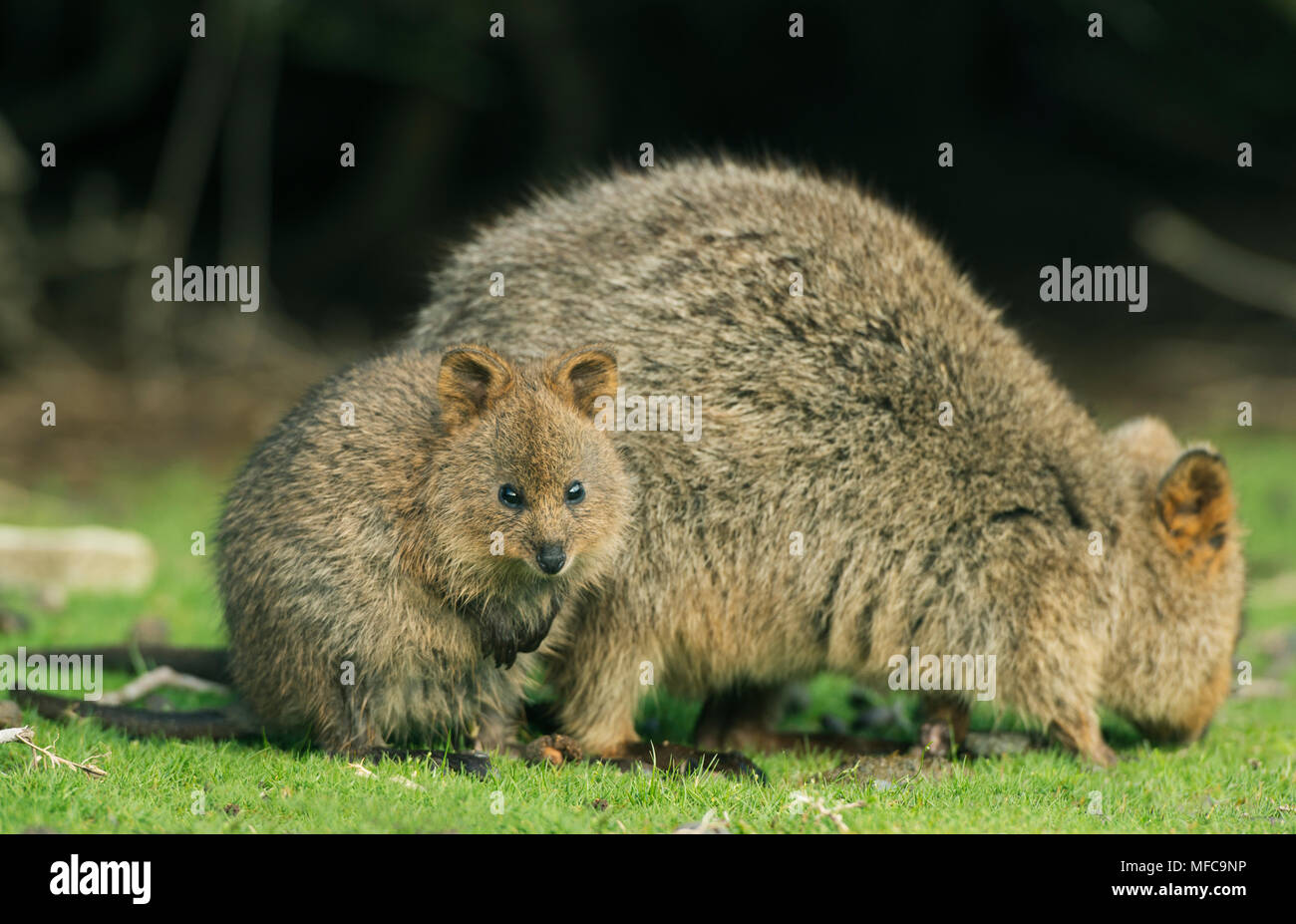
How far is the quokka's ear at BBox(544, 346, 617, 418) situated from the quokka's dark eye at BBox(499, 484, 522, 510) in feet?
1.47

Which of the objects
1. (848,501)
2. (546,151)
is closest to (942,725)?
(848,501)

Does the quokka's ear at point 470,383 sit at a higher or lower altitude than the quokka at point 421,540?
higher

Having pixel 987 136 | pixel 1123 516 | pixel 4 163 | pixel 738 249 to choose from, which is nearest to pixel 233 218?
pixel 4 163

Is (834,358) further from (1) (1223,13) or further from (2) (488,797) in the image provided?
(1) (1223,13)

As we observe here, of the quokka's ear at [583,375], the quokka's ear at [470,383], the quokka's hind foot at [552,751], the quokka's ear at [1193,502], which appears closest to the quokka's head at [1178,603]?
the quokka's ear at [1193,502]

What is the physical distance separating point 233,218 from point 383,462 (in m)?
12.4

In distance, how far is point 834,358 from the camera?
635 centimetres

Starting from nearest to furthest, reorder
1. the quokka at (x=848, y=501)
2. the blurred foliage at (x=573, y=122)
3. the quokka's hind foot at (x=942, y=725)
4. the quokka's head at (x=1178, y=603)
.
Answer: the quokka at (x=848, y=501)
the quokka's hind foot at (x=942, y=725)
the quokka's head at (x=1178, y=603)
the blurred foliage at (x=573, y=122)

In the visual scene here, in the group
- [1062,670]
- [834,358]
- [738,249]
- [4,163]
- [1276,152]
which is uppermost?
[1276,152]

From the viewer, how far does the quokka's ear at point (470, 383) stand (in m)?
5.45

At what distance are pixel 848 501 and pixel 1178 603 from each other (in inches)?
63.0

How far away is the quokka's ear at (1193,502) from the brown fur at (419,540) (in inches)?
100

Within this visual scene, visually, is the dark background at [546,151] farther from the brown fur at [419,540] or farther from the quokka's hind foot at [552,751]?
the quokka's hind foot at [552,751]

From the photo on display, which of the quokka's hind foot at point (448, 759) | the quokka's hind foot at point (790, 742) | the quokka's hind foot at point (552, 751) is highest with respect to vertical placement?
the quokka's hind foot at point (448, 759)
